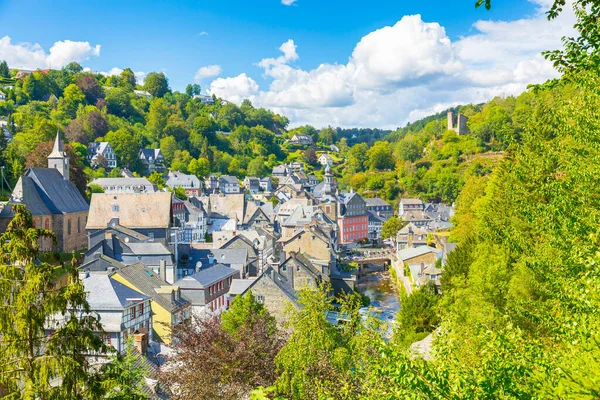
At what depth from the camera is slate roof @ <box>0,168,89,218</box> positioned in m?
47.4

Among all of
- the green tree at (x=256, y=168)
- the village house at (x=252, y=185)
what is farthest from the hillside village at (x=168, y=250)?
the green tree at (x=256, y=168)

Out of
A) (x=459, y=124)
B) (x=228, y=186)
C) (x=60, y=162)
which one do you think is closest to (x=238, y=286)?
(x=60, y=162)

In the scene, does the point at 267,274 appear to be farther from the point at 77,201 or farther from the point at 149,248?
the point at 77,201

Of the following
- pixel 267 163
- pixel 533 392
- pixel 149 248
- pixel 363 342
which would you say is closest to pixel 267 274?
pixel 149 248

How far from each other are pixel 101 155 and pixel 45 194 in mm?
52678

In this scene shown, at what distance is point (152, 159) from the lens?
123188mm

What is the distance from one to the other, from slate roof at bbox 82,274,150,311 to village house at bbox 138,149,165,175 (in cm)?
9551

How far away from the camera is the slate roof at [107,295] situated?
26.7 m

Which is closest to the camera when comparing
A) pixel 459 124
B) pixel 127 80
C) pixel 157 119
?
pixel 157 119

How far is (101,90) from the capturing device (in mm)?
146500

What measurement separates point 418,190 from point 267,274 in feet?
314

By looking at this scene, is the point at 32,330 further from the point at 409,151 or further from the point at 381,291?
the point at 409,151

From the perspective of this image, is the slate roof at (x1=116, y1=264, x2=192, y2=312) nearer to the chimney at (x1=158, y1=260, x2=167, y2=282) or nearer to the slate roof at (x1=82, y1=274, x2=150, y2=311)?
the slate roof at (x1=82, y1=274, x2=150, y2=311)

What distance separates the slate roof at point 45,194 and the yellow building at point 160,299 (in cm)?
1789
